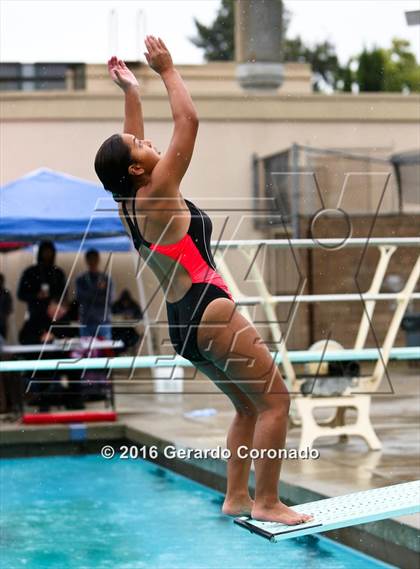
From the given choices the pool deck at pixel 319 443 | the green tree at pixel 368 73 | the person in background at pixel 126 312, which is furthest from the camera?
the green tree at pixel 368 73

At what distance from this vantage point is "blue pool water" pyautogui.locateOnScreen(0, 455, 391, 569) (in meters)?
5.64

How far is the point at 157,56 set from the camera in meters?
3.48

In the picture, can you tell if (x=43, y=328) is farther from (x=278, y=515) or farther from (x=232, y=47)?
(x=232, y=47)

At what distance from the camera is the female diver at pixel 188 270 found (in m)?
3.44

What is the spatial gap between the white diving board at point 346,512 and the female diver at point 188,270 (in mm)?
64

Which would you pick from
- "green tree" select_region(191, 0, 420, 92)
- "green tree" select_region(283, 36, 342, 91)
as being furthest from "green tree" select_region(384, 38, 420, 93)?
"green tree" select_region(283, 36, 342, 91)

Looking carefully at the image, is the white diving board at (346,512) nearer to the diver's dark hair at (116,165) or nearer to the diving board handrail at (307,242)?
the diver's dark hair at (116,165)

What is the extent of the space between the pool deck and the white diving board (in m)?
1.02

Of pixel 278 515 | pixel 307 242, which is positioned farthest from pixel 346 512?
pixel 307 242

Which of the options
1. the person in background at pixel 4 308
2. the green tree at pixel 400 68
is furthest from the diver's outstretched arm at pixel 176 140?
the green tree at pixel 400 68

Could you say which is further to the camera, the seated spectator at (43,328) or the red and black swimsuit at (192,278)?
the seated spectator at (43,328)

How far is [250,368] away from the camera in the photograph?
138 inches

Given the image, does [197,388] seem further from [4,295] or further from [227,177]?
[227,177]

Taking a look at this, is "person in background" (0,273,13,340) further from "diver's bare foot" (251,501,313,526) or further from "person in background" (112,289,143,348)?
"diver's bare foot" (251,501,313,526)
